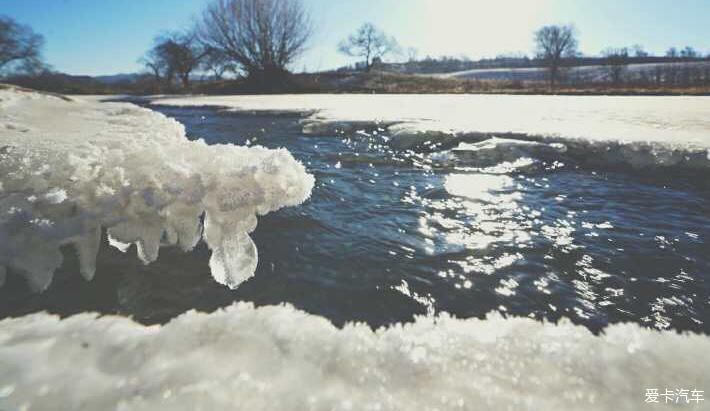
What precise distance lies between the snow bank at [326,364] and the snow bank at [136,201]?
0.22 meters

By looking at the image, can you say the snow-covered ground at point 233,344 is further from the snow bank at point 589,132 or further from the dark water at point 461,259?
the snow bank at point 589,132

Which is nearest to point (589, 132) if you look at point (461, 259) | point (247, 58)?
point (461, 259)

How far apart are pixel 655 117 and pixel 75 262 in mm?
6985

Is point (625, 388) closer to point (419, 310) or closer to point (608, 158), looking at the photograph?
point (419, 310)

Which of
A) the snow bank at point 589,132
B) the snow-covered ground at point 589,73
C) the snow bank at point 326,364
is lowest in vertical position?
the snow bank at point 326,364

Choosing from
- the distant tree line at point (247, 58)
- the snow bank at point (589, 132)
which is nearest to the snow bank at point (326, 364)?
the snow bank at point (589, 132)

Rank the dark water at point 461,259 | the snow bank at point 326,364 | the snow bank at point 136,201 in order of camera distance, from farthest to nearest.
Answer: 1. the dark water at point 461,259
2. the snow bank at point 136,201
3. the snow bank at point 326,364

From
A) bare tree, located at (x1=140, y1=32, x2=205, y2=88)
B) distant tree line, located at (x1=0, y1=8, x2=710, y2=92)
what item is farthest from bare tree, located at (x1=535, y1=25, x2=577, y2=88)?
bare tree, located at (x1=140, y1=32, x2=205, y2=88)

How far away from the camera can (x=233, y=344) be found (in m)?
1.17

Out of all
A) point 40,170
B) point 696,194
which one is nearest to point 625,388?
point 40,170

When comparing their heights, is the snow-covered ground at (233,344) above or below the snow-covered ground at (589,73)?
below

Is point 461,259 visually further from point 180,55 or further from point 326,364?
point 180,55

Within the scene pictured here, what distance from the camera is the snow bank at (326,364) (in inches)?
37.5

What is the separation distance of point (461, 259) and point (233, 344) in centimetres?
119
